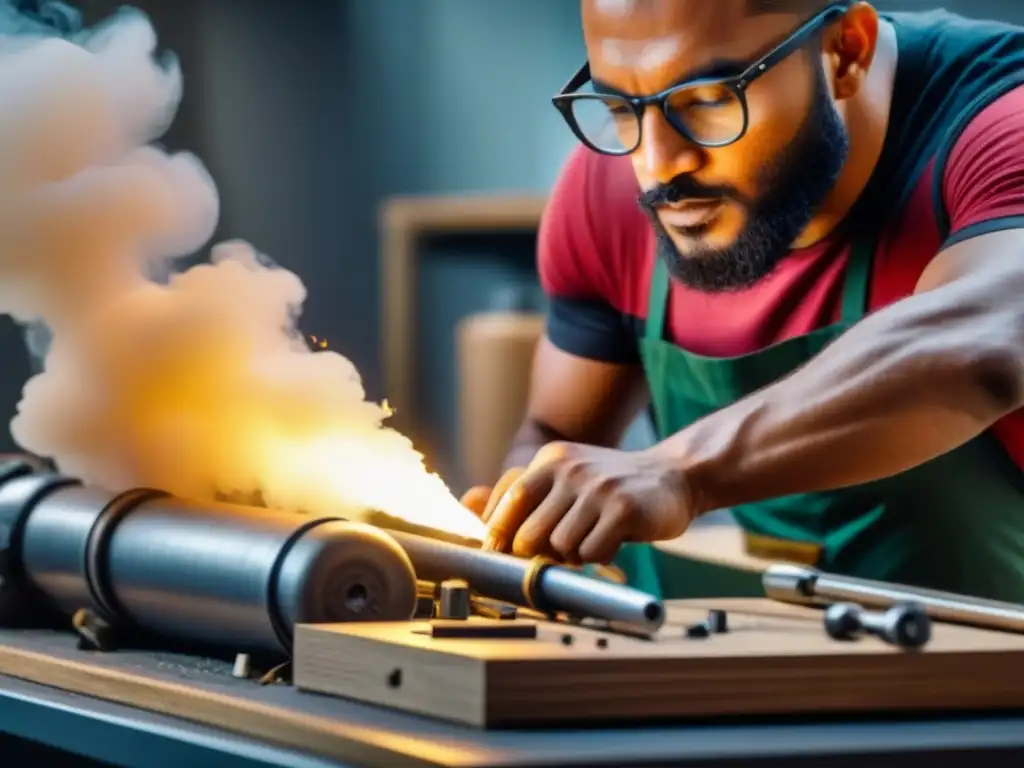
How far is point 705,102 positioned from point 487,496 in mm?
431

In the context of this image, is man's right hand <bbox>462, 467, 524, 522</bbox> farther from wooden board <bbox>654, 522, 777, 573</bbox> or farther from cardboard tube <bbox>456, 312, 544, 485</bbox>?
cardboard tube <bbox>456, 312, 544, 485</bbox>

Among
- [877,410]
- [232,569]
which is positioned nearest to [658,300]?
[877,410]

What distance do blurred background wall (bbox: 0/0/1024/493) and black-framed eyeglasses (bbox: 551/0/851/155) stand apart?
5.69 ft

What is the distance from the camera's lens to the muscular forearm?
4.79 ft

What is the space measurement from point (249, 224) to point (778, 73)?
1912 millimetres

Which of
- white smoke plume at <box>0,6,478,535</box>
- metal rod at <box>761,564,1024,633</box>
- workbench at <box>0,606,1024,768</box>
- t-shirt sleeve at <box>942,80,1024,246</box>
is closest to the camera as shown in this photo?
workbench at <box>0,606,1024,768</box>

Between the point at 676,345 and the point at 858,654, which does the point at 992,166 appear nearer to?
the point at 676,345

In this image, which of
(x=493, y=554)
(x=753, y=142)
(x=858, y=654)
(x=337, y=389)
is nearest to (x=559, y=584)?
(x=493, y=554)

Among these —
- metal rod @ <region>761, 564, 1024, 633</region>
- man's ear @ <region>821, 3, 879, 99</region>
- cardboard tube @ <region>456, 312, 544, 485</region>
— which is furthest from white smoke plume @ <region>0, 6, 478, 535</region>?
cardboard tube @ <region>456, 312, 544, 485</region>

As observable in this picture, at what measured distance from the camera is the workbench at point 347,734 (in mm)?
943

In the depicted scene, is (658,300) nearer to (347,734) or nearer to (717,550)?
(717,550)

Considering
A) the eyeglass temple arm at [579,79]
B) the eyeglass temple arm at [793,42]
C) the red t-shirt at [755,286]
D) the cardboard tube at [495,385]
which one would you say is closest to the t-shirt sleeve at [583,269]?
the red t-shirt at [755,286]

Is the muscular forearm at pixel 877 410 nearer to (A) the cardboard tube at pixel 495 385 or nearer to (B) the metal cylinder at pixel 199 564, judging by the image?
(B) the metal cylinder at pixel 199 564

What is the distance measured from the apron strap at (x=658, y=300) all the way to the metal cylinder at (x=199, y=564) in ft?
2.45
